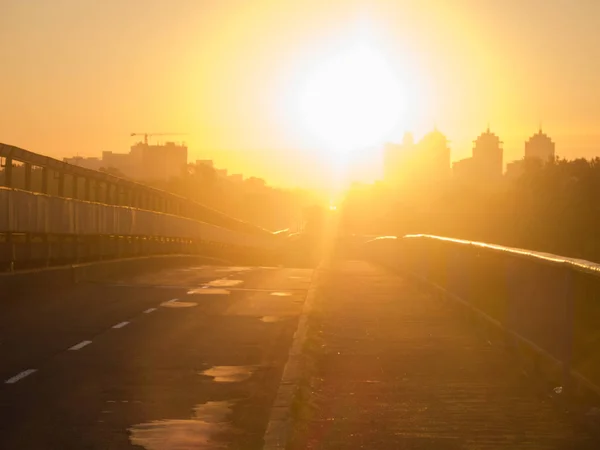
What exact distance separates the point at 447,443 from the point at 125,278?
2214cm

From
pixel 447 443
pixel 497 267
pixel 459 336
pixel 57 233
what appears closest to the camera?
pixel 447 443

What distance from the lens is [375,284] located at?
102 ft

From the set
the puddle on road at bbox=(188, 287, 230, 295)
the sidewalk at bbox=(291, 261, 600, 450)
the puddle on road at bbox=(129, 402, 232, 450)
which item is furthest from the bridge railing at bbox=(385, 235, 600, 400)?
the puddle on road at bbox=(188, 287, 230, 295)

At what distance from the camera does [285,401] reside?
10.7 meters

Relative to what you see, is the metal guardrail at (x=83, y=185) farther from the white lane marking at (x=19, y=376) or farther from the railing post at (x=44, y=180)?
the white lane marking at (x=19, y=376)

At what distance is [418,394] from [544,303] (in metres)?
1.78

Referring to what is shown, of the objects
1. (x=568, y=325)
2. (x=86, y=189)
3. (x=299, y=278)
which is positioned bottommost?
(x=299, y=278)

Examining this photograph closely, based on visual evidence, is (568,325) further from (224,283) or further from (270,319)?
(224,283)

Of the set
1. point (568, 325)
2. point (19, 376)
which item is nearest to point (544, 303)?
point (568, 325)

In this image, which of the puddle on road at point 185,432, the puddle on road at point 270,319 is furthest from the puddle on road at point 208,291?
the puddle on road at point 185,432

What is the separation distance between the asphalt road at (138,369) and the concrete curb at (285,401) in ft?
0.43

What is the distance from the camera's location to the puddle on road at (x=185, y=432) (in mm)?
8906

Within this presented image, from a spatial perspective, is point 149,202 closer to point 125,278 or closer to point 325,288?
point 125,278

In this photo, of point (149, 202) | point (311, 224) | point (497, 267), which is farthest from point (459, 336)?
point (311, 224)
